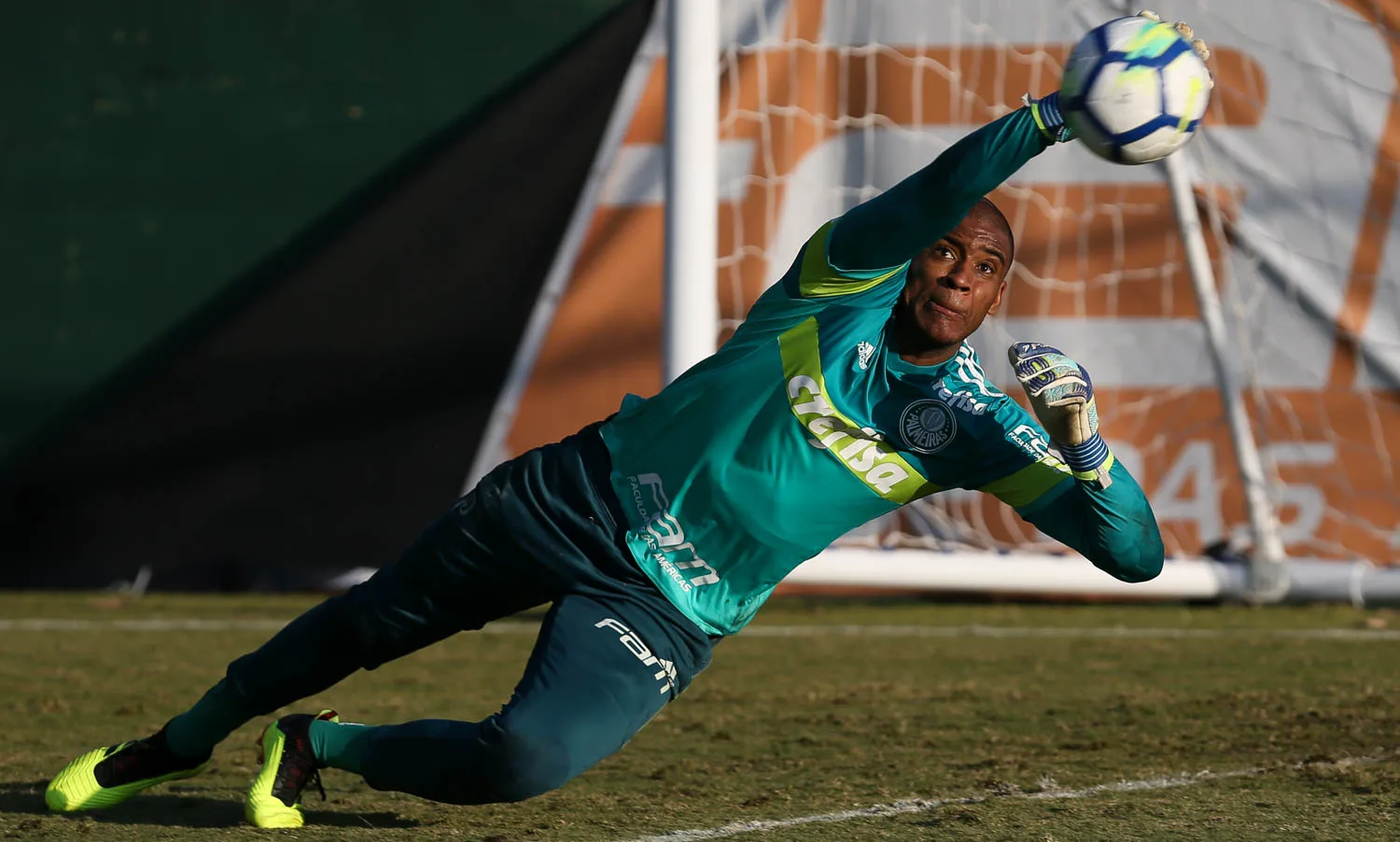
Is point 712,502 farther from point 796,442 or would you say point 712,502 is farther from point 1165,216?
point 1165,216

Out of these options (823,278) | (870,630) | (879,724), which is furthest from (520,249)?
(823,278)

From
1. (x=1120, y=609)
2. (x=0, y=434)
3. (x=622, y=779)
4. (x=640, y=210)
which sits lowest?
(x=1120, y=609)

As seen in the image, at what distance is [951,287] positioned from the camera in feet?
10.5

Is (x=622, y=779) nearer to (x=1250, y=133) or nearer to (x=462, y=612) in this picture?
(x=462, y=612)

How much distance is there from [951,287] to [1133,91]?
0.50m

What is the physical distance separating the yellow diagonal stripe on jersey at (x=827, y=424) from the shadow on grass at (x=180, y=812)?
1.16 m

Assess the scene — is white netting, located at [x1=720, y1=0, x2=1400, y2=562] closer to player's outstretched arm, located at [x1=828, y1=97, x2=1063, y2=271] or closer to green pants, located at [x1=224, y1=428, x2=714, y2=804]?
green pants, located at [x1=224, y1=428, x2=714, y2=804]

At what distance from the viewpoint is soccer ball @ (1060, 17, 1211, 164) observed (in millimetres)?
2920

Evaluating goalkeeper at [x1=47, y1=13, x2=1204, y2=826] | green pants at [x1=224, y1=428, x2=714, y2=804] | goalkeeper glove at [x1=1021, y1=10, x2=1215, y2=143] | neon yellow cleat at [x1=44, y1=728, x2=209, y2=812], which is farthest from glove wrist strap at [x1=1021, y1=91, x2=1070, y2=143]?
neon yellow cleat at [x1=44, y1=728, x2=209, y2=812]

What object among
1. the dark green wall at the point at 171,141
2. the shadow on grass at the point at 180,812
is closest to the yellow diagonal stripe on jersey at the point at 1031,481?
the shadow on grass at the point at 180,812

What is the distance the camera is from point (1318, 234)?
746 centimetres

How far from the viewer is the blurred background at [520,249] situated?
7445mm

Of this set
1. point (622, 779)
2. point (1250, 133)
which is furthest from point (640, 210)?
point (622, 779)

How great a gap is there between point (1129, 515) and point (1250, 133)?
473 centimetres
